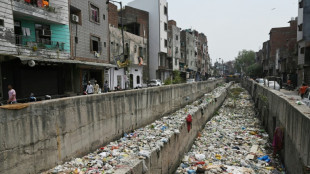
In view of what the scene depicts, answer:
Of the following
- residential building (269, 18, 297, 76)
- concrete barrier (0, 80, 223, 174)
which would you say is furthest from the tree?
concrete barrier (0, 80, 223, 174)

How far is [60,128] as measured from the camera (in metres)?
4.57

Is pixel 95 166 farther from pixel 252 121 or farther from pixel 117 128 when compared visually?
pixel 252 121

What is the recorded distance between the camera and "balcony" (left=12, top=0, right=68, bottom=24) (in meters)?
12.6

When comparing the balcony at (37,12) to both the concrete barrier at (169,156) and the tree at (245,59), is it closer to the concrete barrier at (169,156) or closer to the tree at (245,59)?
the concrete barrier at (169,156)

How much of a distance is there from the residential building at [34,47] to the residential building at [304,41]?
28.5m

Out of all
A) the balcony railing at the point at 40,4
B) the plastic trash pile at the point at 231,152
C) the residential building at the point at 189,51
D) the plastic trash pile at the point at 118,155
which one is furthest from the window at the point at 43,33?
the residential building at the point at 189,51

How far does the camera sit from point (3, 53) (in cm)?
1138

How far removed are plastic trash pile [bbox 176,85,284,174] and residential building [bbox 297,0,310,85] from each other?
19196mm

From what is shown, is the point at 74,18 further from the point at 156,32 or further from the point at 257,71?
the point at 257,71

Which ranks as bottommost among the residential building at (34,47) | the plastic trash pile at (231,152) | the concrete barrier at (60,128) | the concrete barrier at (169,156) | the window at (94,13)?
the plastic trash pile at (231,152)

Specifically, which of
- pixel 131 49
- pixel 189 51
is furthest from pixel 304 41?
pixel 189 51

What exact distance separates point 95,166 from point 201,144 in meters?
6.26

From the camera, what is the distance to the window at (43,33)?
14513 mm

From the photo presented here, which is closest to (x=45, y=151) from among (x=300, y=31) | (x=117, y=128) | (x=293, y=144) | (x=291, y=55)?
(x=117, y=128)
